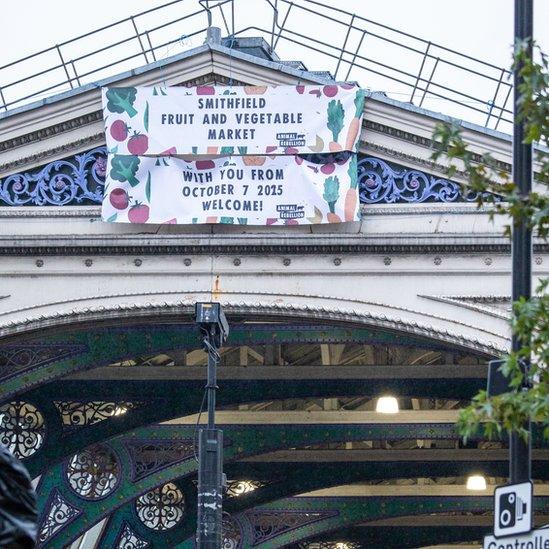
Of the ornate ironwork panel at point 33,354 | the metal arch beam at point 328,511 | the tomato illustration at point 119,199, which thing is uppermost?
the tomato illustration at point 119,199

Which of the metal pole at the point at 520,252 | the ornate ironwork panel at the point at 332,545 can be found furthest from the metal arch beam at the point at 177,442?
the metal pole at the point at 520,252

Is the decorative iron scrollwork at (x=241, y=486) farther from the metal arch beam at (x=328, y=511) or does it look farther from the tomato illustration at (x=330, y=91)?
the tomato illustration at (x=330, y=91)

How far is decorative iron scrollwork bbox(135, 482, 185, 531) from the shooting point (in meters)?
35.4

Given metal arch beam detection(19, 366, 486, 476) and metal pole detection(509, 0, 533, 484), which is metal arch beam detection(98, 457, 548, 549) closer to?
metal arch beam detection(19, 366, 486, 476)

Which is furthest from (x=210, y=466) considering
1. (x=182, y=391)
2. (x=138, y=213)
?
(x=182, y=391)

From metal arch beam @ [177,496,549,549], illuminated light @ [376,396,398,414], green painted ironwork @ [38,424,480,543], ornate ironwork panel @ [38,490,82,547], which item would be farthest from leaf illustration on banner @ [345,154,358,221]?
metal arch beam @ [177,496,549,549]

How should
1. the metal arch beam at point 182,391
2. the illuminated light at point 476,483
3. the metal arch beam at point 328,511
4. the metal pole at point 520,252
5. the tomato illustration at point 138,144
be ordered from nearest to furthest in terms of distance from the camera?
the metal pole at point 520,252
the tomato illustration at point 138,144
the metal arch beam at point 182,391
the illuminated light at point 476,483
the metal arch beam at point 328,511

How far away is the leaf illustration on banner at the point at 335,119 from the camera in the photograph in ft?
74.1

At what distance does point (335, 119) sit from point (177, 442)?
1102cm

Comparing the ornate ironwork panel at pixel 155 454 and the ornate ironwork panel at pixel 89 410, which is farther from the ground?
the ornate ironwork panel at pixel 89 410

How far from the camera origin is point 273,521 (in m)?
39.6

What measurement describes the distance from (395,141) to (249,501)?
14096 millimetres

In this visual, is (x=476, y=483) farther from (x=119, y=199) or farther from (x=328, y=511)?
(x=119, y=199)

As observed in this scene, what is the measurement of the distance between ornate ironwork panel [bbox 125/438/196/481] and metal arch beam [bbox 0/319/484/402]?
6509 mm
